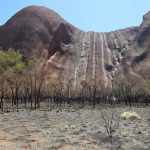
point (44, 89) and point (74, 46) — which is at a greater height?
point (74, 46)

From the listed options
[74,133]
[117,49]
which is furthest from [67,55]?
[74,133]

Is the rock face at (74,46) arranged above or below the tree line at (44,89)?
above

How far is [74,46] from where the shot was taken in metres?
157

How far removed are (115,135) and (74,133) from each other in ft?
8.49

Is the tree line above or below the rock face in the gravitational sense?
below

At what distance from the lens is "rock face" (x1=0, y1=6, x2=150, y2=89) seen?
140625 mm

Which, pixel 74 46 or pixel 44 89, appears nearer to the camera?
pixel 44 89

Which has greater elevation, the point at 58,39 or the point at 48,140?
the point at 58,39

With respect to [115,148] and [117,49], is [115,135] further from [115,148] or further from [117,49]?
[117,49]

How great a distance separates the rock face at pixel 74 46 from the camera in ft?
461

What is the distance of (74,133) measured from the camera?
24906 mm

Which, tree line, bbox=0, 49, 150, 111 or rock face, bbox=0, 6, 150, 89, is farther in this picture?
rock face, bbox=0, 6, 150, 89

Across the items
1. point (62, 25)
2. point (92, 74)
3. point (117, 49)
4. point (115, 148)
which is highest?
point (62, 25)

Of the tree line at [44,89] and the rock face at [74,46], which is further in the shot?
the rock face at [74,46]
